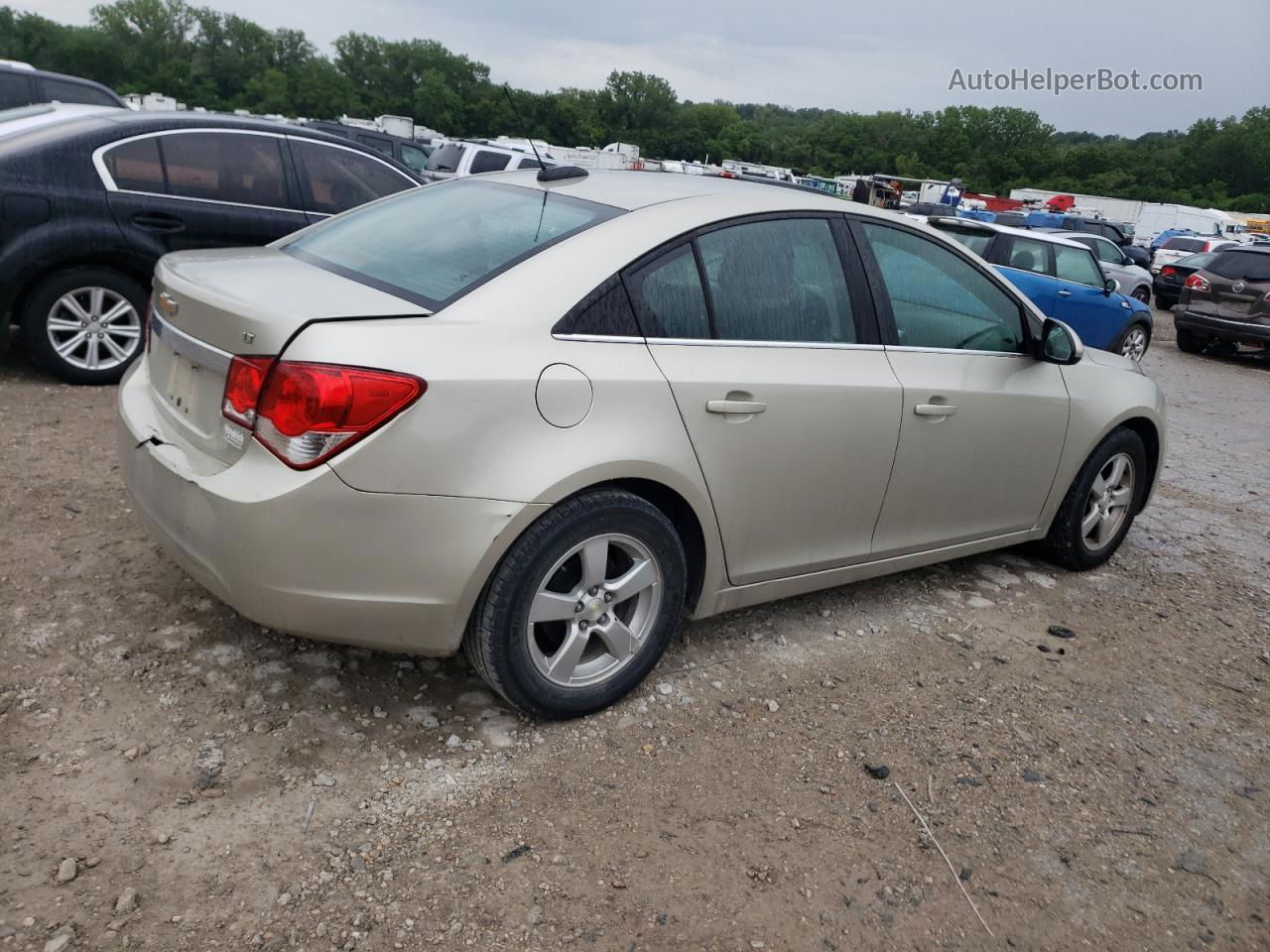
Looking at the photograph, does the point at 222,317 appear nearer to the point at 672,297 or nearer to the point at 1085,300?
the point at 672,297

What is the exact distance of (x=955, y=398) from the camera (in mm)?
3812

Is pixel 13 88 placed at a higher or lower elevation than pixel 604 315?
lower

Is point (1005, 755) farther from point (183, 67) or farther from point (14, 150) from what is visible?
point (183, 67)

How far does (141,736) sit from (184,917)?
0.75 meters

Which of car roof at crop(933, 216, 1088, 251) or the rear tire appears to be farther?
the rear tire

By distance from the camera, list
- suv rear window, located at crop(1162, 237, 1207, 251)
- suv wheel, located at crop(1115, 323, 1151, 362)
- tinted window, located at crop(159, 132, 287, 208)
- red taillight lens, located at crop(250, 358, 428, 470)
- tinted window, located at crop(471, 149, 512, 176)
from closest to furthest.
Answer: red taillight lens, located at crop(250, 358, 428, 470), tinted window, located at crop(159, 132, 287, 208), suv wheel, located at crop(1115, 323, 1151, 362), tinted window, located at crop(471, 149, 512, 176), suv rear window, located at crop(1162, 237, 1207, 251)

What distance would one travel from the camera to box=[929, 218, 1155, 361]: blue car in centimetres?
1148

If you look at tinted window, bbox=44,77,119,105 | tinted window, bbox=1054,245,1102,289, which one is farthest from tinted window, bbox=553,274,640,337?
tinted window, bbox=44,77,119,105

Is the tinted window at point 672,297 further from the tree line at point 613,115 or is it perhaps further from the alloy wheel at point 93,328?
the tree line at point 613,115

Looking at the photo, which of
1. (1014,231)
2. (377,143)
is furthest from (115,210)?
(377,143)

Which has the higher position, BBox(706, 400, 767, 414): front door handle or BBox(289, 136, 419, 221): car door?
BBox(289, 136, 419, 221): car door

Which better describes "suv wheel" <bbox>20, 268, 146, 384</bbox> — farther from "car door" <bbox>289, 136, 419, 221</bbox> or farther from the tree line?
the tree line

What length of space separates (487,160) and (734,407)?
1424 cm

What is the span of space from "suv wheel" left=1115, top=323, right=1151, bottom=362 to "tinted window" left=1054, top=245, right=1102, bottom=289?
1.01m
